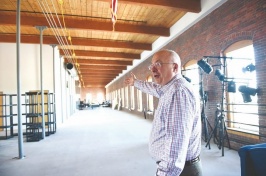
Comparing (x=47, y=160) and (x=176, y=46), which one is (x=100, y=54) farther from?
(x=47, y=160)

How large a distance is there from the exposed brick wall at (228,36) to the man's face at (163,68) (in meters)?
3.63

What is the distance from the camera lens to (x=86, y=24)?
275 inches

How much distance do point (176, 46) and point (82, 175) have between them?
20.0 feet

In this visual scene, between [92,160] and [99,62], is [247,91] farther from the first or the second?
[99,62]

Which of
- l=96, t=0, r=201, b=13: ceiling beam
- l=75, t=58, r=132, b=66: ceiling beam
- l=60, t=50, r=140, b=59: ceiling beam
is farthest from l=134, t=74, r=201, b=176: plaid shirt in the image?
l=75, t=58, r=132, b=66: ceiling beam

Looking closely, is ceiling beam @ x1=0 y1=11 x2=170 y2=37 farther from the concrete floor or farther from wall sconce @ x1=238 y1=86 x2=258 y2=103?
wall sconce @ x1=238 y1=86 x2=258 y2=103

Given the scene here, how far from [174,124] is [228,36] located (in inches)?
183

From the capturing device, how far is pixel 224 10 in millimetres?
5164

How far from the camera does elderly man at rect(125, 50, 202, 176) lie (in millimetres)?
1219

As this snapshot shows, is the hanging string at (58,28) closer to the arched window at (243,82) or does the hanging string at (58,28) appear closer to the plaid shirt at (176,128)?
the plaid shirt at (176,128)

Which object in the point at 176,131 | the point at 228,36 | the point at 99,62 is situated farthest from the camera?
the point at 99,62

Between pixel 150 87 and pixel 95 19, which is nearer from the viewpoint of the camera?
pixel 150 87

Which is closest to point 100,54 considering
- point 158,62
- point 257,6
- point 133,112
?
point 133,112

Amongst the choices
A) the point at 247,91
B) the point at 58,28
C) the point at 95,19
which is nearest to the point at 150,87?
the point at 247,91
